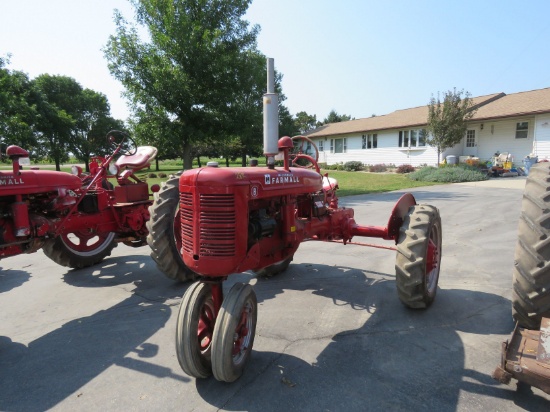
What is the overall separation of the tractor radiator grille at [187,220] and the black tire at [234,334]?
47 cm

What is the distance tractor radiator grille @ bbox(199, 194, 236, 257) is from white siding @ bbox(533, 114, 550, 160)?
884 inches

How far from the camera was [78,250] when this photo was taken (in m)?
5.41

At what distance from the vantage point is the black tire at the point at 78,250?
5.04 metres

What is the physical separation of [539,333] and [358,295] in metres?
1.93

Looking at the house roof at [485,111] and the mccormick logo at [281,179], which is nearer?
the mccormick logo at [281,179]

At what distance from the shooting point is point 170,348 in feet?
10.3

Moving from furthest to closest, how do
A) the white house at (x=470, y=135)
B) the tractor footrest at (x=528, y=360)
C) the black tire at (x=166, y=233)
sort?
1. the white house at (x=470, y=135)
2. the black tire at (x=166, y=233)
3. the tractor footrest at (x=528, y=360)

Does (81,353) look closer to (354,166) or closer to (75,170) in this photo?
(75,170)

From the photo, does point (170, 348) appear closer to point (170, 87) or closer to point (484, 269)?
point (484, 269)

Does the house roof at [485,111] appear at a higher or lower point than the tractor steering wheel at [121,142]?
higher

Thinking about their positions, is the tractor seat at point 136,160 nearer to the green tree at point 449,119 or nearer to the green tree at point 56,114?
the green tree at point 449,119

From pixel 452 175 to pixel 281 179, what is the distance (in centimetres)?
1739

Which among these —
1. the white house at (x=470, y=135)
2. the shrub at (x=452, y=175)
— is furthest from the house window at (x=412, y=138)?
the shrub at (x=452, y=175)

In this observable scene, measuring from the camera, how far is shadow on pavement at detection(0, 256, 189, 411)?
2.62 m
